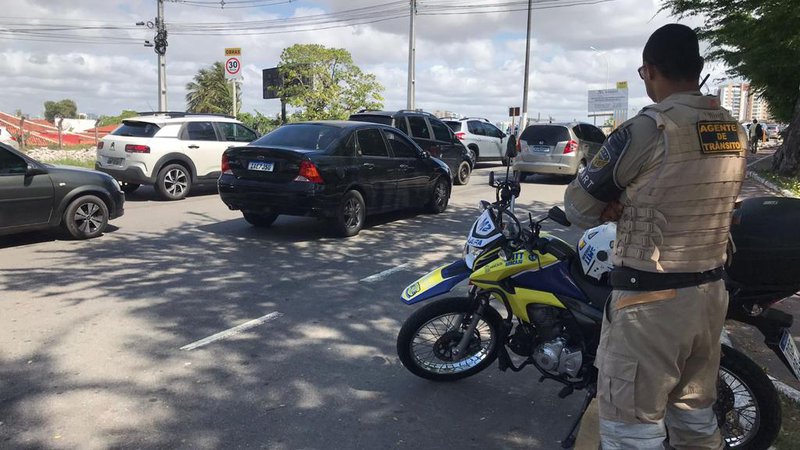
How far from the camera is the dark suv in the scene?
13758 millimetres

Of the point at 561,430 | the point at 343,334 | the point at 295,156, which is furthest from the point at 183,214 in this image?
the point at 561,430

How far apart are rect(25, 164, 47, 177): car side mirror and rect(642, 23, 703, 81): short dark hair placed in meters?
7.57

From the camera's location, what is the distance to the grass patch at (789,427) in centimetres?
314

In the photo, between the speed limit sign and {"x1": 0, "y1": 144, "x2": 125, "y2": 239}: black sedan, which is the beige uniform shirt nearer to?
{"x1": 0, "y1": 144, "x2": 125, "y2": 239}: black sedan

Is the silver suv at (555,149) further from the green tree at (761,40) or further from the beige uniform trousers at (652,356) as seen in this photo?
the beige uniform trousers at (652,356)

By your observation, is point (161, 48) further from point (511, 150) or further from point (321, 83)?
point (511, 150)

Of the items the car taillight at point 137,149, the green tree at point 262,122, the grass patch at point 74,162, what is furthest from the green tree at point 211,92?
the car taillight at point 137,149

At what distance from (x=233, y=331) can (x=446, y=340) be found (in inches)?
72.1

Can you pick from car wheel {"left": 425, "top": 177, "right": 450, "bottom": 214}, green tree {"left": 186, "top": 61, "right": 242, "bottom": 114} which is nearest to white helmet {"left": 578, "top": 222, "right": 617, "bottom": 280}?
car wheel {"left": 425, "top": 177, "right": 450, "bottom": 214}

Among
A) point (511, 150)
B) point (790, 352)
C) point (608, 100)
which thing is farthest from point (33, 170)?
point (608, 100)

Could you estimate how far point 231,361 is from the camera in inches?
167

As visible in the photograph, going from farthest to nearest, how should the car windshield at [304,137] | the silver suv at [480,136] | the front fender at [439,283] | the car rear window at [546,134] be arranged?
the silver suv at [480,136], the car rear window at [546,134], the car windshield at [304,137], the front fender at [439,283]

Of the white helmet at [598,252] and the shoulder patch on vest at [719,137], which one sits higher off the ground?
the shoulder patch on vest at [719,137]

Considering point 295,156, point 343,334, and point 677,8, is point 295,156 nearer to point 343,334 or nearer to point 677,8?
point 343,334
